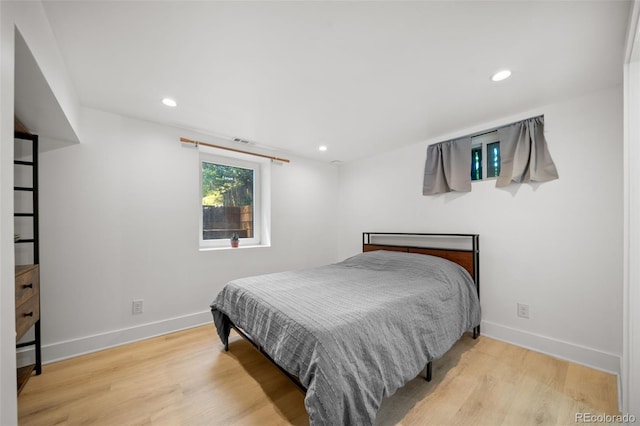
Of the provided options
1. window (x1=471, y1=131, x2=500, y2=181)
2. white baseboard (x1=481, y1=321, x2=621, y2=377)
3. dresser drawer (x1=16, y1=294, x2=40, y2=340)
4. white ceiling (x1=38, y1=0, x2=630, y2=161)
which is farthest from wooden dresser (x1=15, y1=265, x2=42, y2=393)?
window (x1=471, y1=131, x2=500, y2=181)

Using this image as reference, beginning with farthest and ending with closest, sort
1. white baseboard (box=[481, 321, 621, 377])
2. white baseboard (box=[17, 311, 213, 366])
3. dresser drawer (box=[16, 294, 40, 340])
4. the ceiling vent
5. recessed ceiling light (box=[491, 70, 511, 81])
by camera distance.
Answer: the ceiling vent → white baseboard (box=[17, 311, 213, 366]) → white baseboard (box=[481, 321, 621, 377]) → recessed ceiling light (box=[491, 70, 511, 81]) → dresser drawer (box=[16, 294, 40, 340])

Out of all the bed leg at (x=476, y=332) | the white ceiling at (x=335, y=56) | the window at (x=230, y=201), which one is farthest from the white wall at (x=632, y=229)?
the window at (x=230, y=201)

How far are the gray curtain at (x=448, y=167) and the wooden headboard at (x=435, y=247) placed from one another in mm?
533

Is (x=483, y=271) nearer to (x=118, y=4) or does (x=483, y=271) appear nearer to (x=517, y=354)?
(x=517, y=354)

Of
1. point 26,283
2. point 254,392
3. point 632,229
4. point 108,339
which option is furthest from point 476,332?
point 26,283

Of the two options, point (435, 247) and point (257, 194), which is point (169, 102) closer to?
point (257, 194)

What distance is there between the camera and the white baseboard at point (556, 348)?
1.89 metres

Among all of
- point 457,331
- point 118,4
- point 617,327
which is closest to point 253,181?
point 118,4

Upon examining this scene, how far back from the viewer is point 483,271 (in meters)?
2.56

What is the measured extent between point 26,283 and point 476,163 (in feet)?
12.6

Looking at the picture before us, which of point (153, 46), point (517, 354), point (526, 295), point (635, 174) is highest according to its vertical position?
point (153, 46)

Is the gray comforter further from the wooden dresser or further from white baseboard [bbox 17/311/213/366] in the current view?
the wooden dresser

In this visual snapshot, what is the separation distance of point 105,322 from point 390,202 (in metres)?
3.39

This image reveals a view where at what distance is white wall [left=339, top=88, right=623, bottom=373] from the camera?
1918 mm
